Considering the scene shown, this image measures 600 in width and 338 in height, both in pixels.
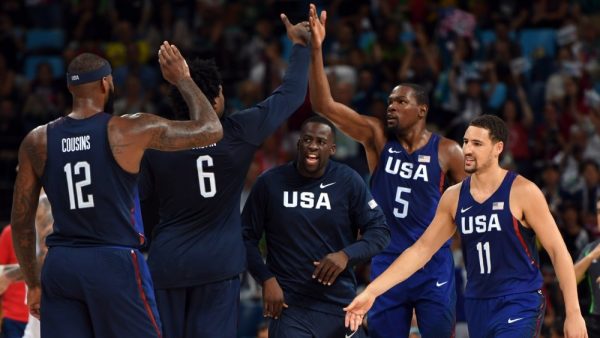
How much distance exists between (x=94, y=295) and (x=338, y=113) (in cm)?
291

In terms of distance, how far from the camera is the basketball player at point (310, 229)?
7.57 metres

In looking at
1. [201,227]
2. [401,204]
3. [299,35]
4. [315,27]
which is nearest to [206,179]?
[201,227]

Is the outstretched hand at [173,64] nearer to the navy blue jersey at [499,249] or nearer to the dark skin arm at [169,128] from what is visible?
the dark skin arm at [169,128]

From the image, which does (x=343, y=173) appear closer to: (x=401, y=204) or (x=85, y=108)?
(x=401, y=204)

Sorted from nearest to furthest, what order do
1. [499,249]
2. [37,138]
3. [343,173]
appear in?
[37,138] < [499,249] < [343,173]

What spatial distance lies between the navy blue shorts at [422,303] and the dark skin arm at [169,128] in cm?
242

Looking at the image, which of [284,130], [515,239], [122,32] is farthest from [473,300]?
Result: [122,32]

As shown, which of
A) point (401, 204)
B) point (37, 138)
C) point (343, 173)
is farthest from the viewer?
point (401, 204)

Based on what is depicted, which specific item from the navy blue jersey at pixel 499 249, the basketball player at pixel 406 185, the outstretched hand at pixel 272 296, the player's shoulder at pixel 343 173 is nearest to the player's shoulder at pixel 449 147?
the basketball player at pixel 406 185

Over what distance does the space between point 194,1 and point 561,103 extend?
618 cm

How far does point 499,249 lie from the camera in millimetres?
7141

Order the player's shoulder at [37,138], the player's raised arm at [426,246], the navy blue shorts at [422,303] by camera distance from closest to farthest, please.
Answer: the player's shoulder at [37,138]
the player's raised arm at [426,246]
the navy blue shorts at [422,303]

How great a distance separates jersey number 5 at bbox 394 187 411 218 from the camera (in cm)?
812

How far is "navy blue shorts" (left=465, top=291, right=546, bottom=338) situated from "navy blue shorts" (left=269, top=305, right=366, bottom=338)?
100 centimetres
